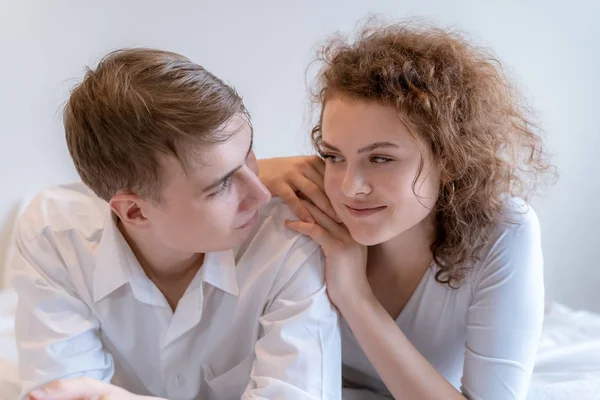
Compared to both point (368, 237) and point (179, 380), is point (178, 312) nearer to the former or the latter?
point (179, 380)

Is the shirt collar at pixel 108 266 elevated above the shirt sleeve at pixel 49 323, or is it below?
above

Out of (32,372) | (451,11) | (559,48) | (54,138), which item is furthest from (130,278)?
(559,48)

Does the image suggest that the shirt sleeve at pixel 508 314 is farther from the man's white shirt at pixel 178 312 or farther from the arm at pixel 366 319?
the man's white shirt at pixel 178 312

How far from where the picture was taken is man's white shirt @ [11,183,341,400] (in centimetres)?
106

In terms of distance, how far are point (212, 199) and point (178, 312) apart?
248 mm

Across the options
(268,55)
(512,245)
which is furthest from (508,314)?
(268,55)

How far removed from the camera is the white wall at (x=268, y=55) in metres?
1.76

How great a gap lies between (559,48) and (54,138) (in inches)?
60.3

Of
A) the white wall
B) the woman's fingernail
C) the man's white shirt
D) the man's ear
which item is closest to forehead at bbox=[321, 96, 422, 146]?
the man's white shirt

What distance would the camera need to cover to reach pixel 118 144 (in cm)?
98

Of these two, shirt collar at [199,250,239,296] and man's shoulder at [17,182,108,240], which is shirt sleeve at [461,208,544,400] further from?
man's shoulder at [17,182,108,240]

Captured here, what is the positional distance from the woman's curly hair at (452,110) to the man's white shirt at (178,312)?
0.25 m

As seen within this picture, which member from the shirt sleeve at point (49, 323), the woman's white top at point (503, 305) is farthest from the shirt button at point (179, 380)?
the woman's white top at point (503, 305)

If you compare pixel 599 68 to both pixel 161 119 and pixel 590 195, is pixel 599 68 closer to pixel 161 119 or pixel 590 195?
pixel 590 195
